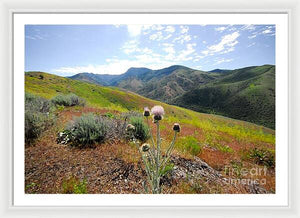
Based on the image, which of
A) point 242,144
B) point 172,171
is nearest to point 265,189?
point 242,144

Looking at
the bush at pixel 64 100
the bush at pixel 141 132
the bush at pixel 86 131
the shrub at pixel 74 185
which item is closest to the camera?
the shrub at pixel 74 185

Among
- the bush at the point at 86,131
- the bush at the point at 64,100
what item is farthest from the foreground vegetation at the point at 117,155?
the bush at the point at 64,100

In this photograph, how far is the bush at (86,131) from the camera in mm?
1474

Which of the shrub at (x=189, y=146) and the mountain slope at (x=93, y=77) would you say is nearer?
the shrub at (x=189, y=146)

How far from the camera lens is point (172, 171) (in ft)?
3.92

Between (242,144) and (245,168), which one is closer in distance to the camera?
(245,168)

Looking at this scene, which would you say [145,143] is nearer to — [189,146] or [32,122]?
[189,146]

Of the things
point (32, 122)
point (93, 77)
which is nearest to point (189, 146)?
point (32, 122)

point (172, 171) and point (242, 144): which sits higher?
point (242, 144)

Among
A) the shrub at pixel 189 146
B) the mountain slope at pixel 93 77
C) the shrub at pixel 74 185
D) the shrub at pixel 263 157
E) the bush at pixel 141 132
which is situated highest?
the mountain slope at pixel 93 77

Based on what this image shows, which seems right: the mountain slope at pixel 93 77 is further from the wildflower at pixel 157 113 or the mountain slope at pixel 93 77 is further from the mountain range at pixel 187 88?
the wildflower at pixel 157 113

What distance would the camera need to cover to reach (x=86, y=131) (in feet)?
4.85
